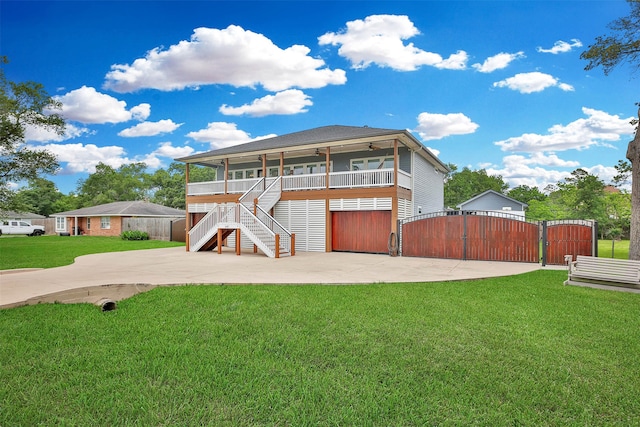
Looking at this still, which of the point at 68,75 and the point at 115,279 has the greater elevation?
the point at 68,75

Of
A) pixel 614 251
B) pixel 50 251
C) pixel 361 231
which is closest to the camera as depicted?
pixel 361 231

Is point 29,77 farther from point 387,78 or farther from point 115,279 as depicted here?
point 387,78

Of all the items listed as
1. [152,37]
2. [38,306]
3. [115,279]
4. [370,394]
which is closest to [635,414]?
[370,394]

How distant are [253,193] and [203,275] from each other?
899 centimetres

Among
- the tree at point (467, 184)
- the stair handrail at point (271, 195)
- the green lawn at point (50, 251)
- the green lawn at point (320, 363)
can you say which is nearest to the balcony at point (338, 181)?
the stair handrail at point (271, 195)

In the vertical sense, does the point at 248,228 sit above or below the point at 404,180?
below

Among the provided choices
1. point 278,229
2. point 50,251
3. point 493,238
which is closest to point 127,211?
point 50,251

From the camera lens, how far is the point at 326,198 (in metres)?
16.8

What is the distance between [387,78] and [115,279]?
21.6 m

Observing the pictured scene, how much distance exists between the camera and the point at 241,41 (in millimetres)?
20250

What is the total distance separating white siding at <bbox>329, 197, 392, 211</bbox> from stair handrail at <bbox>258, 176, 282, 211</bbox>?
10.1 ft

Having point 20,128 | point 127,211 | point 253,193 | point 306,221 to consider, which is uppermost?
point 20,128

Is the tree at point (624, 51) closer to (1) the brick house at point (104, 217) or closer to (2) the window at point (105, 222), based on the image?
(1) the brick house at point (104, 217)

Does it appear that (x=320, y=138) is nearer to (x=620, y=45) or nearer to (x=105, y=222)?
(x=620, y=45)
